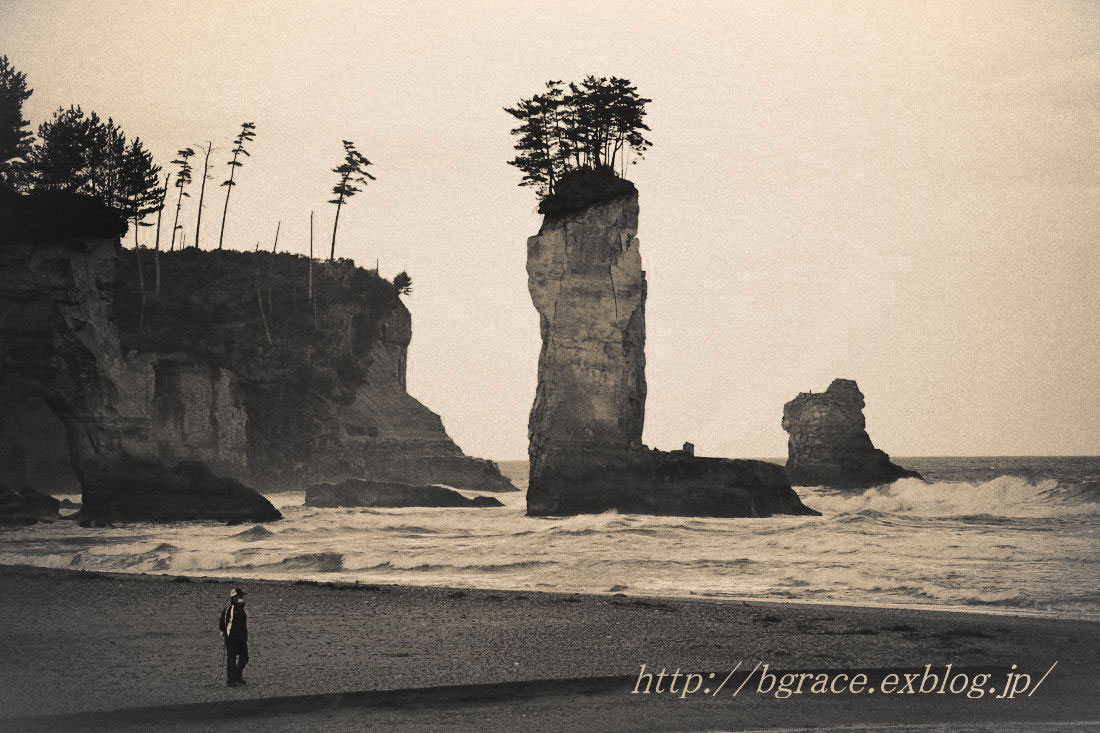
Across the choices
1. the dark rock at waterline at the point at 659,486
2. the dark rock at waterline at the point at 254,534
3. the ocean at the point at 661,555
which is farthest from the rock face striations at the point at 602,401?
the dark rock at waterline at the point at 254,534

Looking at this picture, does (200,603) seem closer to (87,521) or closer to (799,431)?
(87,521)

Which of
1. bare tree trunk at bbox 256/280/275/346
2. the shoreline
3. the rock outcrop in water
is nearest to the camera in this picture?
the shoreline

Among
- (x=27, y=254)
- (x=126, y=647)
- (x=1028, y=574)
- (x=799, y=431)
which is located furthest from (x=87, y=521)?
(x=799, y=431)

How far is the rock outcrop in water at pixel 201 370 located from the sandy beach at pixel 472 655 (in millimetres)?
23353

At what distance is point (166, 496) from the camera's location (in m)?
40.4

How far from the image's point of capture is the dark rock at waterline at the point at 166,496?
39625 mm

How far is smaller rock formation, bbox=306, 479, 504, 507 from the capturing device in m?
53.0

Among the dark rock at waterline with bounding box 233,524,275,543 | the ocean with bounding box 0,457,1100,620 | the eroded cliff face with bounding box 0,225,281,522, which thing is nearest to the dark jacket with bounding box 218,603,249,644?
the ocean with bounding box 0,457,1100,620

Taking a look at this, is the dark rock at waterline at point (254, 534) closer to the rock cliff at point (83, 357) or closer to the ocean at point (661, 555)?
the ocean at point (661, 555)

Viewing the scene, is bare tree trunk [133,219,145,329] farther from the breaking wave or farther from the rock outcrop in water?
the breaking wave

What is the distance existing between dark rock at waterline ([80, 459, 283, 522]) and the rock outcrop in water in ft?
0.24

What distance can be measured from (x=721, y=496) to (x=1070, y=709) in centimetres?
3189

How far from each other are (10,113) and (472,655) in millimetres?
50531

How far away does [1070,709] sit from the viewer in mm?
10586
